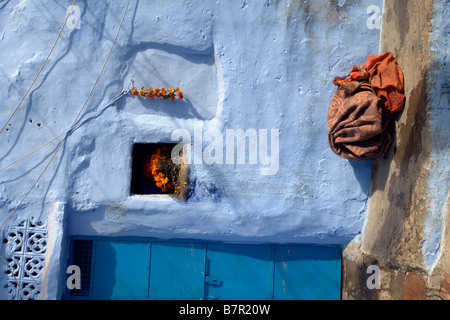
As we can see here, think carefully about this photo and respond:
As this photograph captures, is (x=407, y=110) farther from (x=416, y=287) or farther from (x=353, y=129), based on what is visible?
(x=416, y=287)

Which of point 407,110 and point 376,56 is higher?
point 376,56

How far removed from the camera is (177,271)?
168 inches

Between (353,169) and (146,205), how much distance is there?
237 cm

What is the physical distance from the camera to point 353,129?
3.53 m

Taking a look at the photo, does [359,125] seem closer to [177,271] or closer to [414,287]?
[414,287]

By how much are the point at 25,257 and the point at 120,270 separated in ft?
3.41

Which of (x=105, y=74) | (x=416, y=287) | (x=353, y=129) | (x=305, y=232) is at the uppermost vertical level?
(x=105, y=74)

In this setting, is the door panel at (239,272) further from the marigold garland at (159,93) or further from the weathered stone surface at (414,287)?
the marigold garland at (159,93)

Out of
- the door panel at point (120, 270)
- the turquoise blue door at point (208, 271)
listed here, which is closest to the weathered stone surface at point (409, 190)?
the turquoise blue door at point (208, 271)

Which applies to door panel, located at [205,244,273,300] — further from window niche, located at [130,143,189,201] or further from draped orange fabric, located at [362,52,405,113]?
draped orange fabric, located at [362,52,405,113]

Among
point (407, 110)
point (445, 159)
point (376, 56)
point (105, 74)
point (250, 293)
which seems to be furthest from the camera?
point (250, 293)

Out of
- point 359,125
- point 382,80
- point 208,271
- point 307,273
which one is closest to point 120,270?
point 208,271

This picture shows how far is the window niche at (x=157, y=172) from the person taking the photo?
4.13m

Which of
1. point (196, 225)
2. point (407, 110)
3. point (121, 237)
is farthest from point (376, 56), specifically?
point (121, 237)
